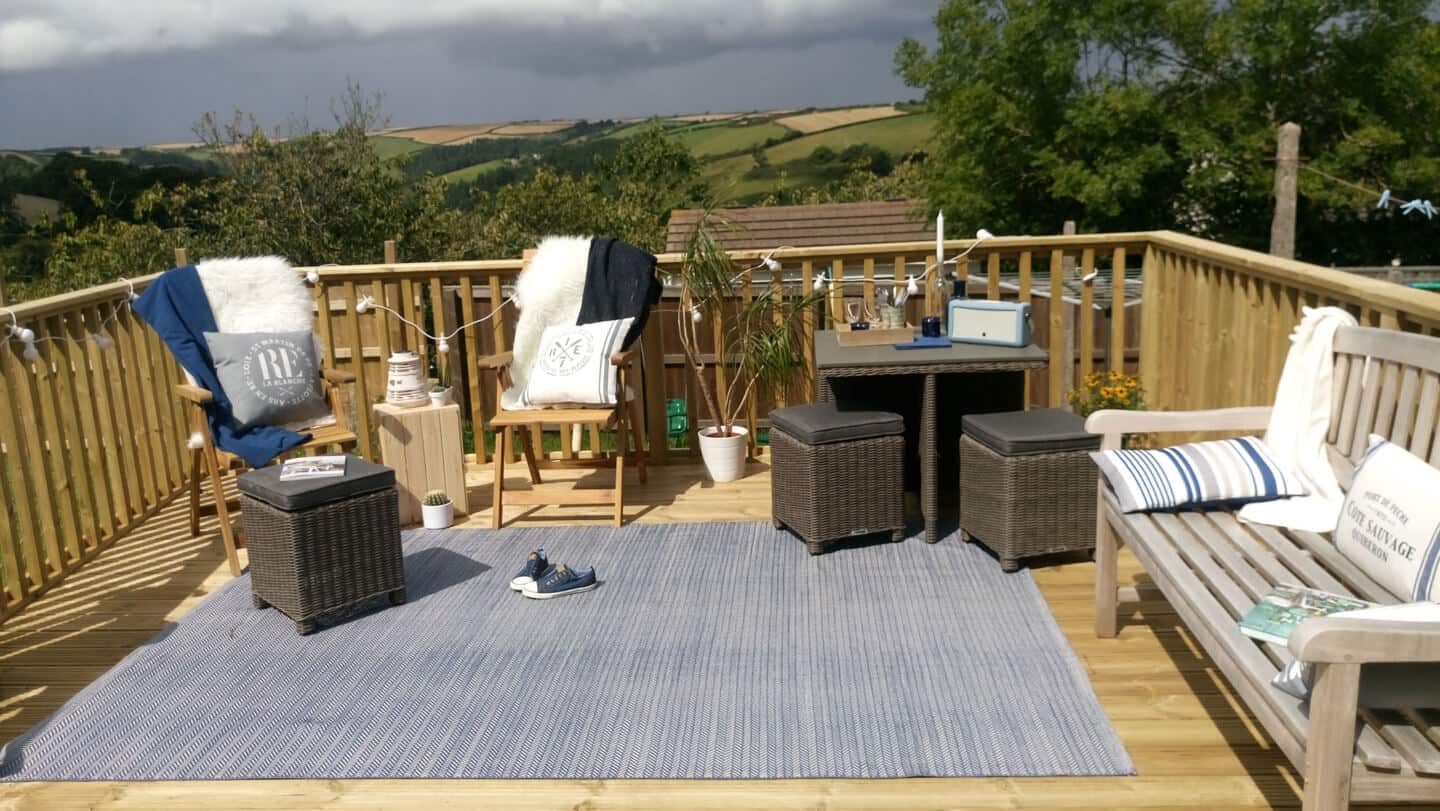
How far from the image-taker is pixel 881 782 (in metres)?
2.47

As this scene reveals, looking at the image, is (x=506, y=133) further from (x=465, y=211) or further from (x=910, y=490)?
(x=910, y=490)

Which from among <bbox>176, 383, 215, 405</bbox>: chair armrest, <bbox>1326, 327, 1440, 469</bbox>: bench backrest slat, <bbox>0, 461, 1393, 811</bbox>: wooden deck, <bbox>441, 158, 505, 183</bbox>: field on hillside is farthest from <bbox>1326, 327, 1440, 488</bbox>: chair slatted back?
<bbox>441, 158, 505, 183</bbox>: field on hillside

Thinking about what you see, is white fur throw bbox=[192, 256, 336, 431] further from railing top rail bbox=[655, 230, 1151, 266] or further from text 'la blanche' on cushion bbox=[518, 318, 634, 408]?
railing top rail bbox=[655, 230, 1151, 266]

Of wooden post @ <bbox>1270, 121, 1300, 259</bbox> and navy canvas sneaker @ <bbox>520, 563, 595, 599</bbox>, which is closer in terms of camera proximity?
navy canvas sneaker @ <bbox>520, 563, 595, 599</bbox>

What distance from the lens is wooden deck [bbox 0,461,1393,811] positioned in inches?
94.3

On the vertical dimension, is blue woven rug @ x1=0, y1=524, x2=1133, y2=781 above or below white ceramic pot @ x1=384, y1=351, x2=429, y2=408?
below

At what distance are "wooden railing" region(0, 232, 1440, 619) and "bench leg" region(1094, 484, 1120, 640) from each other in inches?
34.6

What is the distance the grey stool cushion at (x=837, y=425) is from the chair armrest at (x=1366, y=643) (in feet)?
7.21

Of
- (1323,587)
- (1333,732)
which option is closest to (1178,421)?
(1323,587)

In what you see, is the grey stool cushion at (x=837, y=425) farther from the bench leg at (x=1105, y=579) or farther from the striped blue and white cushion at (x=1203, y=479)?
the striped blue and white cushion at (x=1203, y=479)

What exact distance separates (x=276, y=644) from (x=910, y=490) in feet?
7.99

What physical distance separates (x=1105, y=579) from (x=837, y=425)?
42.3 inches

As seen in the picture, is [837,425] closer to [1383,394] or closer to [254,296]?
[1383,394]

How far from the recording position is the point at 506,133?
2144 cm
